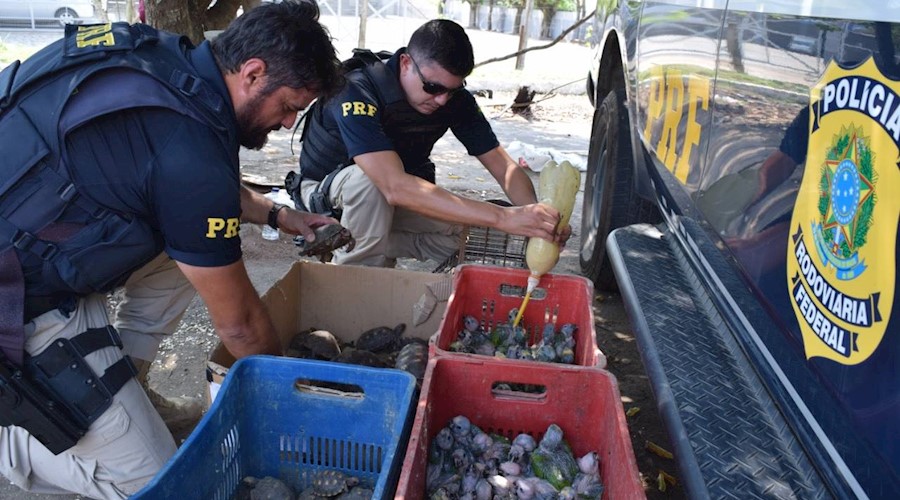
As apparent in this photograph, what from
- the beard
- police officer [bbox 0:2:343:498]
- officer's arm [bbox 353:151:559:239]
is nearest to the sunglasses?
officer's arm [bbox 353:151:559:239]

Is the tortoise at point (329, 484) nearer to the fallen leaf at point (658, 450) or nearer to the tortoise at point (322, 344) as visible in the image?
the tortoise at point (322, 344)

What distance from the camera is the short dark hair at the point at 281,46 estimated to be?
6.72 feet

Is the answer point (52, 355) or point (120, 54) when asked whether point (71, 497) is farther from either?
point (120, 54)

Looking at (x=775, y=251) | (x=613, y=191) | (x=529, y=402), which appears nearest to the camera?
(x=775, y=251)

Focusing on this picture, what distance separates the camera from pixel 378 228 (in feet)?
12.6

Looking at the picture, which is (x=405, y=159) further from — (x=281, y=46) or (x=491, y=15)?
(x=491, y=15)

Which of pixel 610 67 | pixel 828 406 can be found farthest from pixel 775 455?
pixel 610 67

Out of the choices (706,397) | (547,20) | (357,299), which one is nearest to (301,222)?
(357,299)

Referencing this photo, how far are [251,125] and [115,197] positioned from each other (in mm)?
446

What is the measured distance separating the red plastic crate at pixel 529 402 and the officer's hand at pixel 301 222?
1.14m

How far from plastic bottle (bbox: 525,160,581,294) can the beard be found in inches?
46.0

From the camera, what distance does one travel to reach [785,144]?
1786mm

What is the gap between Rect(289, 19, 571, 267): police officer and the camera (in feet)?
10.5

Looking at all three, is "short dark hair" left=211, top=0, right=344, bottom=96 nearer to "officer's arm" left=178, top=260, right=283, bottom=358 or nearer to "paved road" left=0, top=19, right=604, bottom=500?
"officer's arm" left=178, top=260, right=283, bottom=358
